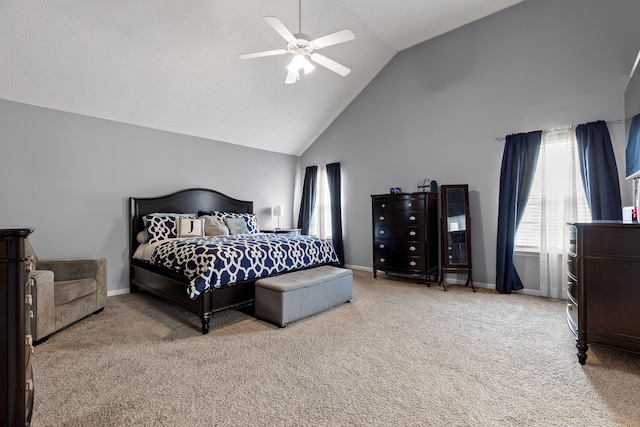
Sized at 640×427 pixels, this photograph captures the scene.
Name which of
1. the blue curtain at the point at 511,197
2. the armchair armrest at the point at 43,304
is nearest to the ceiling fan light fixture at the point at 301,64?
the blue curtain at the point at 511,197

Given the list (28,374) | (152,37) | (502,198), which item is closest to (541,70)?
(502,198)

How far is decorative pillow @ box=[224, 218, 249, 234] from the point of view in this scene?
481 centimetres

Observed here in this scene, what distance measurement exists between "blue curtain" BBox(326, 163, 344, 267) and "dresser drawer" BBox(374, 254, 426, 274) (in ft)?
3.64

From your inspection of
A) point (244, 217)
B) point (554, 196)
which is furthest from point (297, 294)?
point (554, 196)

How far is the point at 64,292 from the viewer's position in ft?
9.11

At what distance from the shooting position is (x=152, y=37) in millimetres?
3371

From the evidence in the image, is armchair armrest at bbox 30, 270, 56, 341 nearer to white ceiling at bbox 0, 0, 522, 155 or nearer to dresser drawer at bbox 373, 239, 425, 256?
white ceiling at bbox 0, 0, 522, 155

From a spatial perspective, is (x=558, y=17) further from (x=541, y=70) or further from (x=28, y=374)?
(x=28, y=374)

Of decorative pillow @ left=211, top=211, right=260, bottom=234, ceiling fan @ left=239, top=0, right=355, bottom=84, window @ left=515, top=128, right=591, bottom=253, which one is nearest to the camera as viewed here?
ceiling fan @ left=239, top=0, right=355, bottom=84

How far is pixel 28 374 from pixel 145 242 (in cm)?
298

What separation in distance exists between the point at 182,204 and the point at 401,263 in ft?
11.9

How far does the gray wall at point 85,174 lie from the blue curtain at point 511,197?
4.62 meters

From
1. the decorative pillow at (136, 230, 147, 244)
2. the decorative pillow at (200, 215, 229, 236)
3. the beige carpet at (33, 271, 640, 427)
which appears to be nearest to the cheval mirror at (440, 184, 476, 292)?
the beige carpet at (33, 271, 640, 427)

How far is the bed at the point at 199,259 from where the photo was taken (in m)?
2.82
